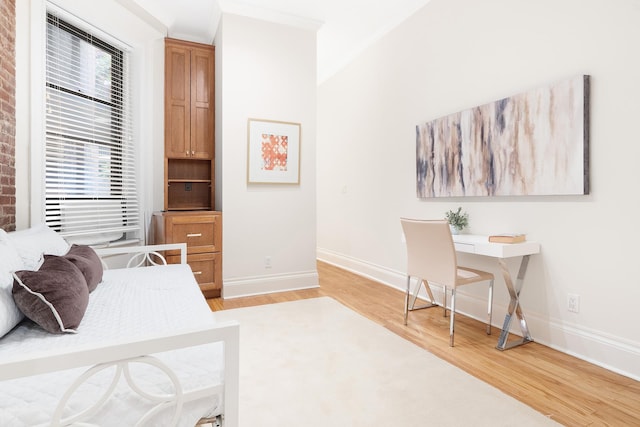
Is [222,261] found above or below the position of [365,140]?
below

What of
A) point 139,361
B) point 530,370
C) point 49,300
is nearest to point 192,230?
point 49,300

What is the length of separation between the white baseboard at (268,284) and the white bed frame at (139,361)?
2.68 m

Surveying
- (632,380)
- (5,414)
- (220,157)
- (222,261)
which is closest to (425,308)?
(632,380)

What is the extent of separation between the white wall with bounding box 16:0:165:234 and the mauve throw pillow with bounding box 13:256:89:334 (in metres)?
1.59

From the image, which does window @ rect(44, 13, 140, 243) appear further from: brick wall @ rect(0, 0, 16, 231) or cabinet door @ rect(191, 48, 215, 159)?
cabinet door @ rect(191, 48, 215, 159)

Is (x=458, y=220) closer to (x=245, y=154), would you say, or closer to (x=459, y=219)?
(x=459, y=219)

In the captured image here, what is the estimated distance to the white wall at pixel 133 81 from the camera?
8.25 feet

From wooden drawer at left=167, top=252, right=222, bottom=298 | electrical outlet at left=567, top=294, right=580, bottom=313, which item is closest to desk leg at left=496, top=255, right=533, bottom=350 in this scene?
electrical outlet at left=567, top=294, right=580, bottom=313

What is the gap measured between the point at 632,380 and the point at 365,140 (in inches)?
132

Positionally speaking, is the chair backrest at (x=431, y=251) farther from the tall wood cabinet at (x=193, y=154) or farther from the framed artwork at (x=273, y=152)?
the tall wood cabinet at (x=193, y=154)

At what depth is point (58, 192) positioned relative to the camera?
2.91 metres

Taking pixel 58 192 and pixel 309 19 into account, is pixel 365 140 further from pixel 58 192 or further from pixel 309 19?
pixel 58 192

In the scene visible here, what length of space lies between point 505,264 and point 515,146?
34.3 inches

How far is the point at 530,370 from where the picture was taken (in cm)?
210
